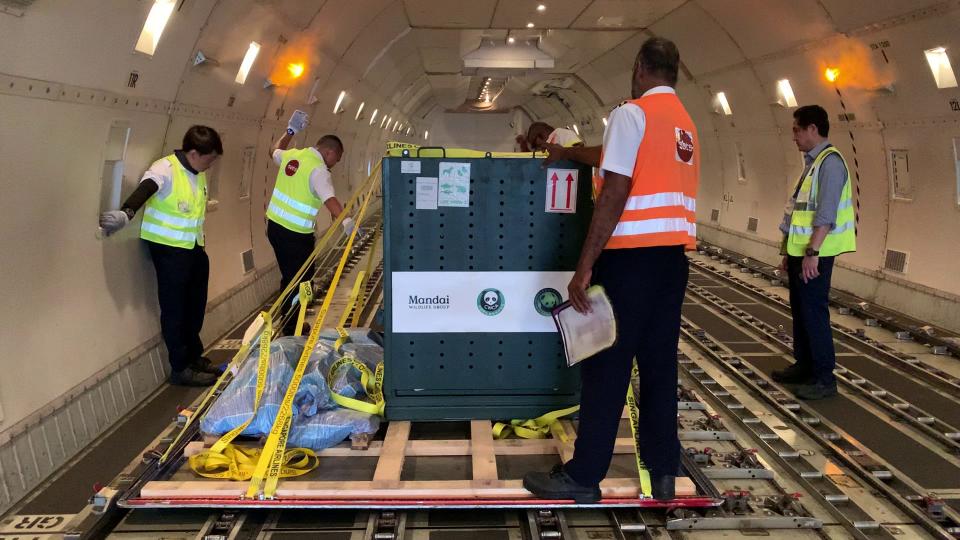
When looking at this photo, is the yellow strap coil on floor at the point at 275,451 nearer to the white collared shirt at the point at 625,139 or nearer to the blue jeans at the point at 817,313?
the white collared shirt at the point at 625,139

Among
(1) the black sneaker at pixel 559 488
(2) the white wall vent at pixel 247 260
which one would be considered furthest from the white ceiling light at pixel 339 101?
(1) the black sneaker at pixel 559 488

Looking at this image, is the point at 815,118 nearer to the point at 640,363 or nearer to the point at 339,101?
the point at 640,363

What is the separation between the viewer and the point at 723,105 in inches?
478

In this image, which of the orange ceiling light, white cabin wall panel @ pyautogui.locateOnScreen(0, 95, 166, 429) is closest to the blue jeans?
white cabin wall panel @ pyautogui.locateOnScreen(0, 95, 166, 429)

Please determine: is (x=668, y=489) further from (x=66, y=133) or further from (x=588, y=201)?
(x=66, y=133)

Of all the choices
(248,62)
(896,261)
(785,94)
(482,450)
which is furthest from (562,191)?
(785,94)

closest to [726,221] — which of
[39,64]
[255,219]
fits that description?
[255,219]

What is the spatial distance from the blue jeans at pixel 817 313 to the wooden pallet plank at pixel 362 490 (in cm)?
274

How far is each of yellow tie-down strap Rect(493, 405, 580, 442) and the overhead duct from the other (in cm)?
1207

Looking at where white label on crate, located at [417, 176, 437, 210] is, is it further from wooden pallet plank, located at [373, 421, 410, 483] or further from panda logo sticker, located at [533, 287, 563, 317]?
wooden pallet plank, located at [373, 421, 410, 483]

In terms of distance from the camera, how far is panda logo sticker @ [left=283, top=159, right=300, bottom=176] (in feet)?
21.1

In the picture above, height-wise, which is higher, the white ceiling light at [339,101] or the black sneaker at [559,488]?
the white ceiling light at [339,101]

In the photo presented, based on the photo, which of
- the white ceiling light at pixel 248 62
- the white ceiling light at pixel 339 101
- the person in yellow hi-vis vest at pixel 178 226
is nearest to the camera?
the person in yellow hi-vis vest at pixel 178 226

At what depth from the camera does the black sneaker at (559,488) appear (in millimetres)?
3580
